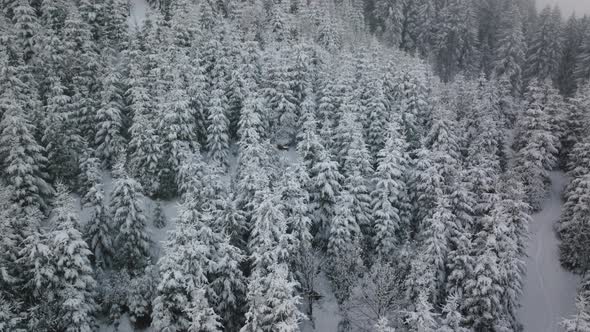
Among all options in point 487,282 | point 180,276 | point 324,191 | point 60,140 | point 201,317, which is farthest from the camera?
point 324,191

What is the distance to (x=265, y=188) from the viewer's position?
32844 mm

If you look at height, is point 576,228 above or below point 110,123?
below

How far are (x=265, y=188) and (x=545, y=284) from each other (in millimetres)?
33684

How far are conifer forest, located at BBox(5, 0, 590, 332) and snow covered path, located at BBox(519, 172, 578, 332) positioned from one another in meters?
0.18

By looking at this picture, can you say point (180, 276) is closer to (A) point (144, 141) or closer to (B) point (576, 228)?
(A) point (144, 141)

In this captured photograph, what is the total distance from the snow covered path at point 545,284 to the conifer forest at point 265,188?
183mm

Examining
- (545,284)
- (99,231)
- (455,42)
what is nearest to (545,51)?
(455,42)

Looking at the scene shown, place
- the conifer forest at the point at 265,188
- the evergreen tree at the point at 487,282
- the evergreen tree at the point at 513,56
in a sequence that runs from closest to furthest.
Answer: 1. the conifer forest at the point at 265,188
2. the evergreen tree at the point at 487,282
3. the evergreen tree at the point at 513,56

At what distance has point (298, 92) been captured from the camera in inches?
2021

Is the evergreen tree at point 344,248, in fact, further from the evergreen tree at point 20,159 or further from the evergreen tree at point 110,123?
the evergreen tree at point 20,159

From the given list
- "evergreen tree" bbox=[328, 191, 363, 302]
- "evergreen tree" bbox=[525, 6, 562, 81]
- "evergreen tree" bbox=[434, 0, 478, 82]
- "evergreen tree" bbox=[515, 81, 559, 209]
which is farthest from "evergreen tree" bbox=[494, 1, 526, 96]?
"evergreen tree" bbox=[328, 191, 363, 302]

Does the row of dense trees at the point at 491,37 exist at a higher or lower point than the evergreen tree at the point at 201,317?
higher

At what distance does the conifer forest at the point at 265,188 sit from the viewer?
2912cm

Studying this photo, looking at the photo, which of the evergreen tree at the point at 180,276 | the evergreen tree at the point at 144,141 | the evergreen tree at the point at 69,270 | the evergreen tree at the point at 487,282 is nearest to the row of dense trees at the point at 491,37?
the evergreen tree at the point at 487,282
